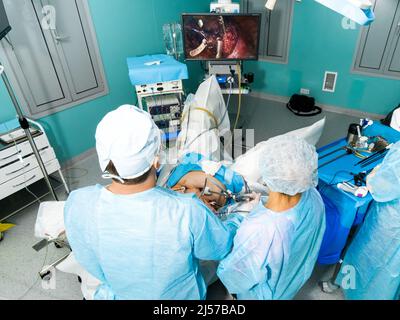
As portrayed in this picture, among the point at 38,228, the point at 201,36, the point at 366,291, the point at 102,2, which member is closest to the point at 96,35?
the point at 102,2

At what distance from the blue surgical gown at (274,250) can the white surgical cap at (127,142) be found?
50 cm

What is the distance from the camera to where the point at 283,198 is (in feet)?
3.42

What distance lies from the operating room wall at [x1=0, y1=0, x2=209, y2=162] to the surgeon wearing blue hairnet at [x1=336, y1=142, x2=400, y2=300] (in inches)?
107

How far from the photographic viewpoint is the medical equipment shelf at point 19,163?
2.01m

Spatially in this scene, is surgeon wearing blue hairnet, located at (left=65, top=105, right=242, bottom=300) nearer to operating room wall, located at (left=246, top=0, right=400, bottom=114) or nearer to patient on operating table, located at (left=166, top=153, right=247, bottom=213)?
patient on operating table, located at (left=166, top=153, right=247, bottom=213)

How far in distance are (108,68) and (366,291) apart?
9.82 feet

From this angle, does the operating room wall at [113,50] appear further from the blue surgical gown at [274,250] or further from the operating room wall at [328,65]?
the blue surgical gown at [274,250]

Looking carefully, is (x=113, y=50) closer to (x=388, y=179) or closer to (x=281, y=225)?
(x=281, y=225)

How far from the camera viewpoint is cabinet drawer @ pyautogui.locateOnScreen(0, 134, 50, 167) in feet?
6.50

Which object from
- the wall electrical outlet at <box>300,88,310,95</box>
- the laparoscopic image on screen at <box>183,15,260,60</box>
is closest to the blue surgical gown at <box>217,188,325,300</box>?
the laparoscopic image on screen at <box>183,15,260,60</box>

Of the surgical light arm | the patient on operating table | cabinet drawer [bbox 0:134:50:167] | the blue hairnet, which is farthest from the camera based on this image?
cabinet drawer [bbox 0:134:50:167]

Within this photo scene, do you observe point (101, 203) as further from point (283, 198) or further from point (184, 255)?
point (283, 198)
